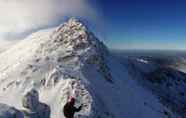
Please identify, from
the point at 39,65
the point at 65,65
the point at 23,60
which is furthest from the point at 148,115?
the point at 23,60

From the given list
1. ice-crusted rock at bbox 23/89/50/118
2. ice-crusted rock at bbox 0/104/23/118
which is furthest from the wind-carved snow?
ice-crusted rock at bbox 0/104/23/118

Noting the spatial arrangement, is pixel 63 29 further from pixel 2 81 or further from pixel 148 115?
pixel 148 115

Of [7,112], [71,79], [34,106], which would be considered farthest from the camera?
[71,79]

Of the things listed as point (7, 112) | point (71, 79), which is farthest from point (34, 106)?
point (71, 79)

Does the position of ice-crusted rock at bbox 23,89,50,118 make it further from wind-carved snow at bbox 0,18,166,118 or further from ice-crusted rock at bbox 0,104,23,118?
ice-crusted rock at bbox 0,104,23,118

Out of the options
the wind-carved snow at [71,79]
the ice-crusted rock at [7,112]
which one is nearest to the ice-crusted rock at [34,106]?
the wind-carved snow at [71,79]

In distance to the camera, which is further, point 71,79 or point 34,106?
point 71,79

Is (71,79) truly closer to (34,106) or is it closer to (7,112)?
(34,106)

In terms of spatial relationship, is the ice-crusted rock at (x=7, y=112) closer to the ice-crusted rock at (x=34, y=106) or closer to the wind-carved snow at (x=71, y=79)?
the ice-crusted rock at (x=34, y=106)

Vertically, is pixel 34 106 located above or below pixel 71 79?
below

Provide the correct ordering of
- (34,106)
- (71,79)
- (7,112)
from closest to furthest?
(7,112)
(34,106)
(71,79)
